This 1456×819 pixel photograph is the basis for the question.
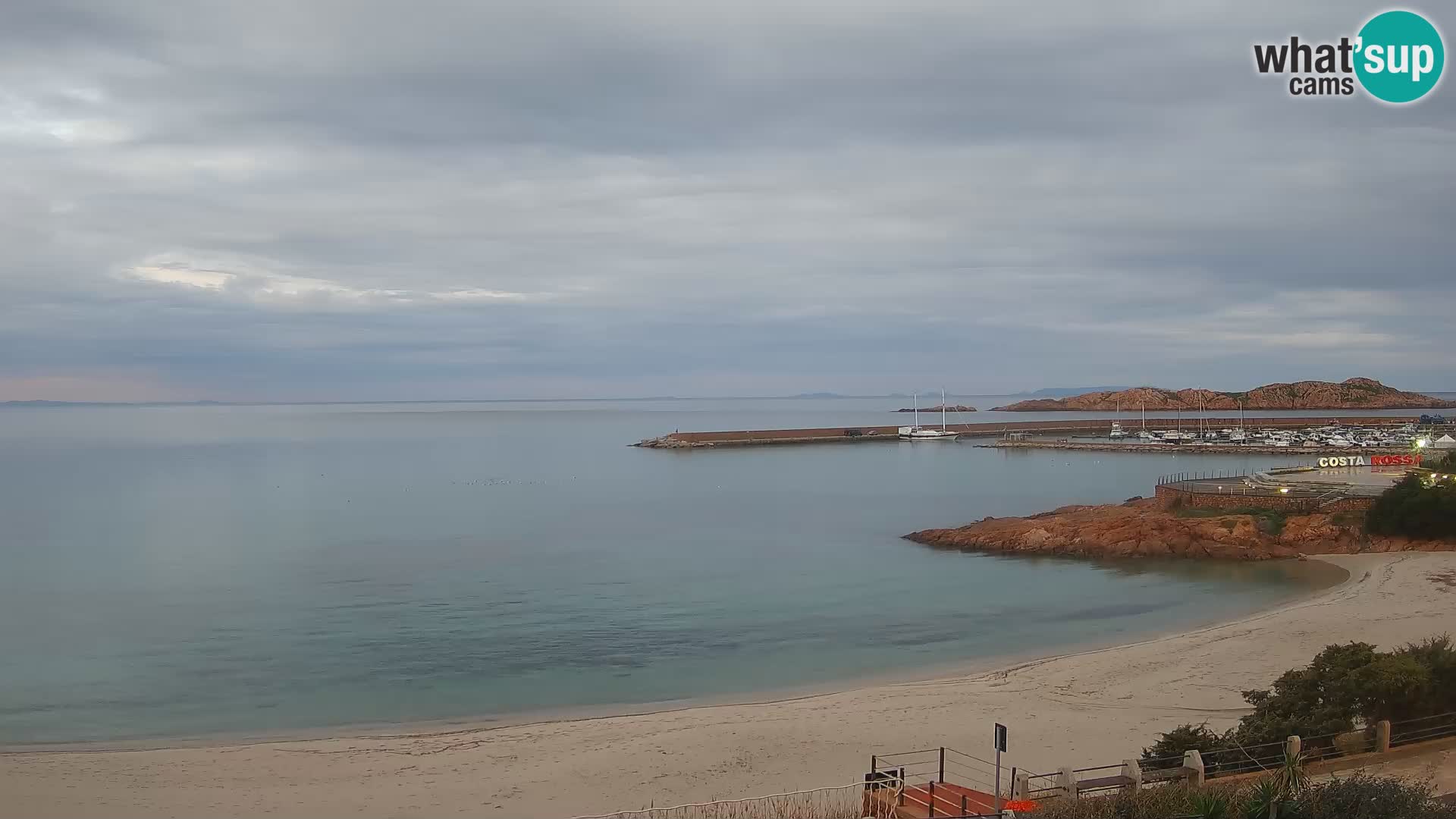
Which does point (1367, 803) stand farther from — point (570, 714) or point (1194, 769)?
point (570, 714)

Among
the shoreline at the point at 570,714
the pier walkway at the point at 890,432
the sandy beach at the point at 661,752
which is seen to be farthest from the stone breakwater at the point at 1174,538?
the pier walkway at the point at 890,432

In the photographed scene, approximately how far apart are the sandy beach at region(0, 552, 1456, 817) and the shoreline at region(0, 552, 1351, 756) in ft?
1.02

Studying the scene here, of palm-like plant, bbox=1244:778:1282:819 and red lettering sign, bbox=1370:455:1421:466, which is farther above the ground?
red lettering sign, bbox=1370:455:1421:466

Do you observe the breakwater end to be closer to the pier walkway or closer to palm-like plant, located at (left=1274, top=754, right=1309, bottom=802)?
the pier walkway

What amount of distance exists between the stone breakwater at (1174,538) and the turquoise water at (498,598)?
1438 millimetres

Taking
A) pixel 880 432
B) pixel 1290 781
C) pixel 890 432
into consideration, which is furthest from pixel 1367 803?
pixel 890 432

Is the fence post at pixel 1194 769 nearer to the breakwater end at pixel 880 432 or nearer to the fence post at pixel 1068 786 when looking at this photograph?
the fence post at pixel 1068 786

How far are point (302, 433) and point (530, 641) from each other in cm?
16431

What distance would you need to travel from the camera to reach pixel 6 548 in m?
46.6

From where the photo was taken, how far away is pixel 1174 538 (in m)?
39.5

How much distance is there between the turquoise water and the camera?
2277 centimetres

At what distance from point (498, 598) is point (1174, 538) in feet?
82.3

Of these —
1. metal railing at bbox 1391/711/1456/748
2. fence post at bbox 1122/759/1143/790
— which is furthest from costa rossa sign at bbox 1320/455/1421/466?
fence post at bbox 1122/759/1143/790

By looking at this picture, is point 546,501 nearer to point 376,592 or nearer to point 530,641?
point 376,592
